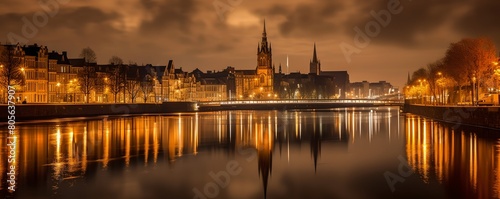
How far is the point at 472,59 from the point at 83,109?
61.6 meters

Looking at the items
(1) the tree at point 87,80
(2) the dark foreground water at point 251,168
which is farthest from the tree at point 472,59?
(1) the tree at point 87,80

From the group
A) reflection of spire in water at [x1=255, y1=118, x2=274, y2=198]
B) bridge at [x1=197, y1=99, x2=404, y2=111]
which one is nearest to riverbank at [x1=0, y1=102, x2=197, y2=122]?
bridge at [x1=197, y1=99, x2=404, y2=111]

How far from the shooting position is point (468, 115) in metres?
66.7

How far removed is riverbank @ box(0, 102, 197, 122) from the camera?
76875 mm

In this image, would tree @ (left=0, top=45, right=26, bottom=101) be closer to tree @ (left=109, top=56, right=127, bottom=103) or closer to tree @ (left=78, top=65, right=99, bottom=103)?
tree @ (left=78, top=65, right=99, bottom=103)

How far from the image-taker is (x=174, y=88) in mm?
180750

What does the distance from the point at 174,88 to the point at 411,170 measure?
155m

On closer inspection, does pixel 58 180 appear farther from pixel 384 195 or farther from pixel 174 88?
pixel 174 88

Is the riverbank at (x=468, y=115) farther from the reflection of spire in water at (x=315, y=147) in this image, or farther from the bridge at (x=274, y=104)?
the bridge at (x=274, y=104)

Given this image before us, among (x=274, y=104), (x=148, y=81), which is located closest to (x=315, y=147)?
(x=148, y=81)

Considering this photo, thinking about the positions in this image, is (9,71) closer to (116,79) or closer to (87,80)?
(87,80)

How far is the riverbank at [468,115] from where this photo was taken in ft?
187

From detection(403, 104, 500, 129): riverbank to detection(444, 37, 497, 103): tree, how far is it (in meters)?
4.85

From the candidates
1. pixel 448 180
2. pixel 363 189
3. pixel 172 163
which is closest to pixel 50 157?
pixel 172 163
